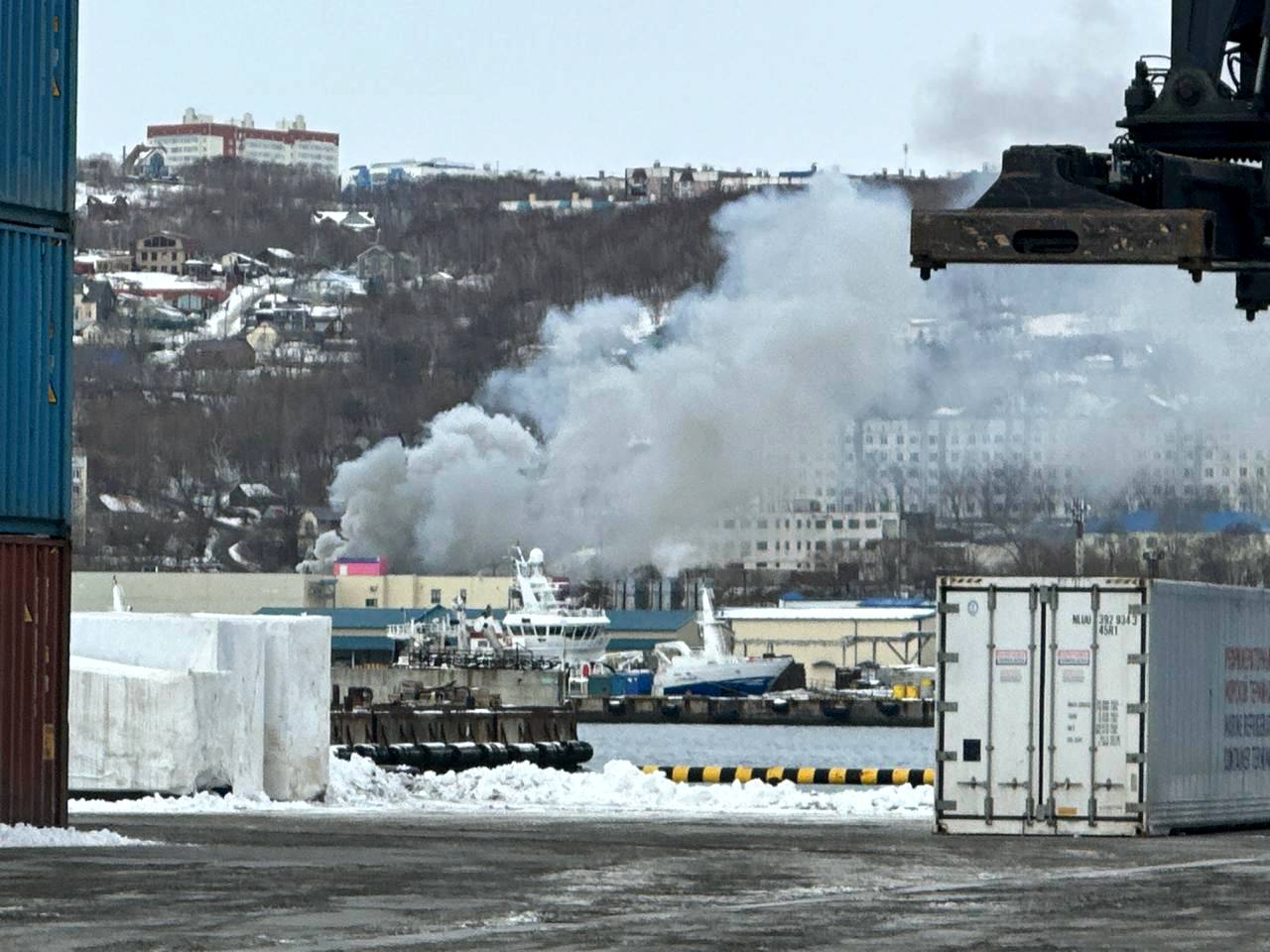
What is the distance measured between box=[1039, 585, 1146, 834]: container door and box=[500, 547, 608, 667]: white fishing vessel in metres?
121

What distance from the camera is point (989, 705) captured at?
3519 centimetres

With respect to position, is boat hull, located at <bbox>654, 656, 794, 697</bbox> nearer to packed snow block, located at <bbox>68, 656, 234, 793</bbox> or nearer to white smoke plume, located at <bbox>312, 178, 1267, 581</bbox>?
white smoke plume, located at <bbox>312, 178, 1267, 581</bbox>

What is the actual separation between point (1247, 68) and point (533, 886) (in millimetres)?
9706

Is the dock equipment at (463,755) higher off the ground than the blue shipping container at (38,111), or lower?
lower

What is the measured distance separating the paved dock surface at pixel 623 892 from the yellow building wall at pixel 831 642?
13867 cm

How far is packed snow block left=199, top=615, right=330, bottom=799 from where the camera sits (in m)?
43.6

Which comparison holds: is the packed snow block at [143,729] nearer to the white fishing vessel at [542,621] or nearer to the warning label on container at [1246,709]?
the warning label on container at [1246,709]

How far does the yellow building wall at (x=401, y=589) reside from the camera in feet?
589

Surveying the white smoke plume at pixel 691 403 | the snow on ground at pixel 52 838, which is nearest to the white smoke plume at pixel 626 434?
the white smoke plume at pixel 691 403

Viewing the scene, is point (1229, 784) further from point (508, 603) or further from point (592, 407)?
point (508, 603)

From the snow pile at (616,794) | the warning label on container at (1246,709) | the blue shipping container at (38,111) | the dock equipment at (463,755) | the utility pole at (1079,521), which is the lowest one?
the dock equipment at (463,755)

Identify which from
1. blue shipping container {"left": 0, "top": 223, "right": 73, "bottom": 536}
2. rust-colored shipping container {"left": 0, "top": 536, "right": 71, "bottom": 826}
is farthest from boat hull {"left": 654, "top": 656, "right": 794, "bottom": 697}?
blue shipping container {"left": 0, "top": 223, "right": 73, "bottom": 536}

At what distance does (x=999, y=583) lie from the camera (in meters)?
35.4

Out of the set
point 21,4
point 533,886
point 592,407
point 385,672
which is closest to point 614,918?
point 533,886
